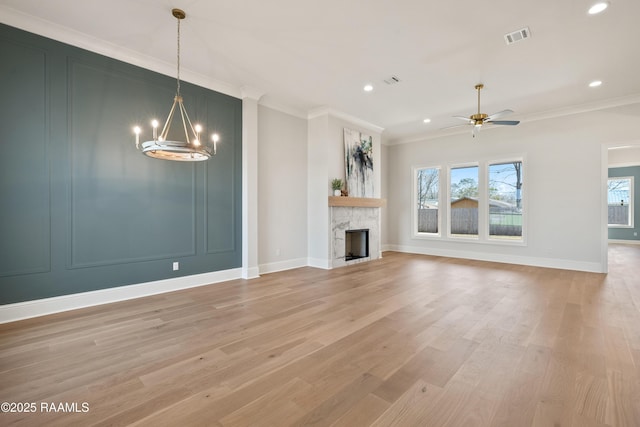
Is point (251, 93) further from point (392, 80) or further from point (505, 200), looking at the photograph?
point (505, 200)

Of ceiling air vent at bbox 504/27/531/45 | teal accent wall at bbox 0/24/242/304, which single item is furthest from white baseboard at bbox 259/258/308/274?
ceiling air vent at bbox 504/27/531/45

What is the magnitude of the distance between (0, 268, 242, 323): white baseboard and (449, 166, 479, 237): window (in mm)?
6130

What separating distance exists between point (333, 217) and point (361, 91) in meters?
2.61

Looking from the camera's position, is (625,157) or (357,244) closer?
(357,244)

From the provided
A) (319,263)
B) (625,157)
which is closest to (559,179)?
(319,263)

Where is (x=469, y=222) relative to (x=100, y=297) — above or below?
above

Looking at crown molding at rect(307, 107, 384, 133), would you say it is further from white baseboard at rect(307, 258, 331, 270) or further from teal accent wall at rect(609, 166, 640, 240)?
teal accent wall at rect(609, 166, 640, 240)

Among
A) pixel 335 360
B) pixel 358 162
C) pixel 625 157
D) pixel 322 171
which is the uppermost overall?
pixel 625 157

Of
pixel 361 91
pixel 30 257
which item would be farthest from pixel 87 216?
pixel 361 91

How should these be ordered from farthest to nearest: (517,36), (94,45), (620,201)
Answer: (620,201) < (94,45) < (517,36)

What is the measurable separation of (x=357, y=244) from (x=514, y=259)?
3707mm

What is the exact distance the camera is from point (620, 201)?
10812 millimetres

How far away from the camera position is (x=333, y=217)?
6297mm

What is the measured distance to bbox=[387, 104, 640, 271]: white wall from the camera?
574 cm
